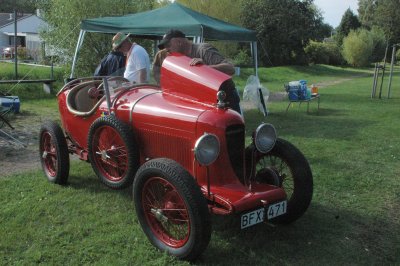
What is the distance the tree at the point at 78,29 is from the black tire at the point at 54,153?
8770 mm

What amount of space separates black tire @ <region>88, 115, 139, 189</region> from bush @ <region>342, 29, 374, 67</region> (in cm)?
4292

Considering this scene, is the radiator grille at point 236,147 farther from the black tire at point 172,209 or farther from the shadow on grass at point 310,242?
the black tire at point 172,209

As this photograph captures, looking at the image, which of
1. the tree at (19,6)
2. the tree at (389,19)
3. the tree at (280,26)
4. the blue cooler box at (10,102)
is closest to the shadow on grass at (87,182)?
the blue cooler box at (10,102)

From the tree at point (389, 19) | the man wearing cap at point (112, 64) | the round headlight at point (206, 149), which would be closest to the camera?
the round headlight at point (206, 149)

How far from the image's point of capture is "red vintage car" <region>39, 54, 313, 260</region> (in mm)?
3408

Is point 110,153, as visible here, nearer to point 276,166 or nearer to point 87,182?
point 87,182

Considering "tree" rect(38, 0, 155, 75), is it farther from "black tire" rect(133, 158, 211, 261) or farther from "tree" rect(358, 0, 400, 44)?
"tree" rect(358, 0, 400, 44)

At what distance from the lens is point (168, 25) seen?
29.4 ft

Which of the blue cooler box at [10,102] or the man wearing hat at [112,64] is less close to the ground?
the man wearing hat at [112,64]

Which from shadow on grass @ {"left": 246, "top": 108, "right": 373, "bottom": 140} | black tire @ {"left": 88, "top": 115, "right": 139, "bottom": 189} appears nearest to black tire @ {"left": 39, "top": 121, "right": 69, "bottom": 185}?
black tire @ {"left": 88, "top": 115, "right": 139, "bottom": 189}

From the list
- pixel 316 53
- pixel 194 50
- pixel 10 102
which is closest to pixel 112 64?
pixel 194 50

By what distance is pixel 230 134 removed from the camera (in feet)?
12.3

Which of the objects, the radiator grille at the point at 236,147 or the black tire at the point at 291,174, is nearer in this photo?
the radiator grille at the point at 236,147

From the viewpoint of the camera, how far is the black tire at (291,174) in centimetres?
398
